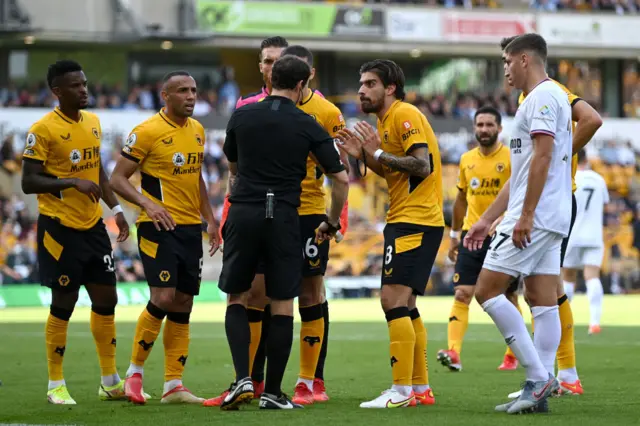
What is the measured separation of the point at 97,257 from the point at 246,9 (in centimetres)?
2794

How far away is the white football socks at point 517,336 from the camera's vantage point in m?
7.57

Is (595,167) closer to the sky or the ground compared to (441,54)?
closer to the ground

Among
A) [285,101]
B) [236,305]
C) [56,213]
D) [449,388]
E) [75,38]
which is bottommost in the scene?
[449,388]

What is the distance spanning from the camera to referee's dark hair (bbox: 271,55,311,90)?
7.92 metres

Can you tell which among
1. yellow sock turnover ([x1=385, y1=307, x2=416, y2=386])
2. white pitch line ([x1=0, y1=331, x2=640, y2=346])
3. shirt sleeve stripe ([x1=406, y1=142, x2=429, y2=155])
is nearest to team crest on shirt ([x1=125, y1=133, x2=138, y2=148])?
shirt sleeve stripe ([x1=406, y1=142, x2=429, y2=155])

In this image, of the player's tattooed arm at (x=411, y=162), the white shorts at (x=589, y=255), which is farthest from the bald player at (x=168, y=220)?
the white shorts at (x=589, y=255)

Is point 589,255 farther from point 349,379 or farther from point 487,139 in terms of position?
point 349,379

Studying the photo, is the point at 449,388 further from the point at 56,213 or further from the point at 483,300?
the point at 56,213

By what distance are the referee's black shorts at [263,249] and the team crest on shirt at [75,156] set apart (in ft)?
6.57

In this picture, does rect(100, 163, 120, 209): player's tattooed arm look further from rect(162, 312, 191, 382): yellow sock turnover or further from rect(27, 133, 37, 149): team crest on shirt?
rect(162, 312, 191, 382): yellow sock turnover

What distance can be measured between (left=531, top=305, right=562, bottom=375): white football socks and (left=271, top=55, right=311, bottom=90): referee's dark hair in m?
2.33

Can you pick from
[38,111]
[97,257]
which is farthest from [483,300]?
[38,111]

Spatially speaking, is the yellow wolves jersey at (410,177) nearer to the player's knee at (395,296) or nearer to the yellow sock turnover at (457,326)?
the player's knee at (395,296)

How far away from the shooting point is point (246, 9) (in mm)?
36375
